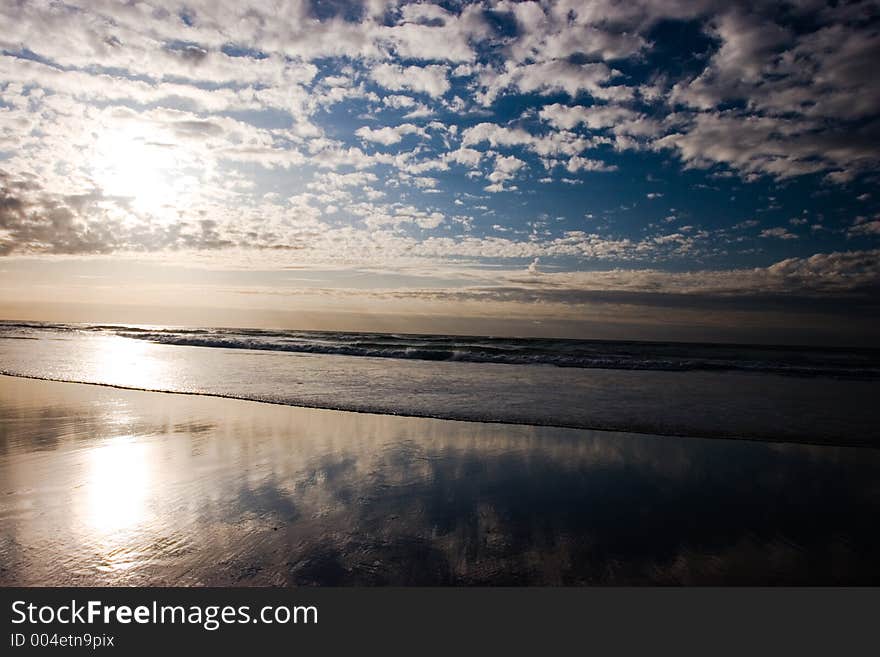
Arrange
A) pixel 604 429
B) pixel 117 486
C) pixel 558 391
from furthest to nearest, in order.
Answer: pixel 558 391, pixel 604 429, pixel 117 486

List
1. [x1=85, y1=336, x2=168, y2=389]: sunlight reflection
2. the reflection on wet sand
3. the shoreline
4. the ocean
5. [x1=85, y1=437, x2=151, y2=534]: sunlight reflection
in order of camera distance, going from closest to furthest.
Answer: the reflection on wet sand → [x1=85, y1=437, x2=151, y2=534]: sunlight reflection → the shoreline → the ocean → [x1=85, y1=336, x2=168, y2=389]: sunlight reflection

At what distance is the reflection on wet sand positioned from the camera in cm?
381

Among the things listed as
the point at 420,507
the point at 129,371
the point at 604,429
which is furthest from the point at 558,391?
the point at 129,371

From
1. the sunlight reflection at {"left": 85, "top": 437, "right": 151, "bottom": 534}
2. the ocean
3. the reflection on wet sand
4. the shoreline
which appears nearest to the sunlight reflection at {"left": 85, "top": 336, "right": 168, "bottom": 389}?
the ocean

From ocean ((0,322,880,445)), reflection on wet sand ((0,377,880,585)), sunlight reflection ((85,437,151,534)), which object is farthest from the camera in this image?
ocean ((0,322,880,445))

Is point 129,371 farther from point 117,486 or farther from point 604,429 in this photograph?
point 604,429

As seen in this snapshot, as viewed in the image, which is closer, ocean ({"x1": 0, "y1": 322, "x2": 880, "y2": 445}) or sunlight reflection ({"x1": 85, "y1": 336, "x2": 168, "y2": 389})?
ocean ({"x1": 0, "y1": 322, "x2": 880, "y2": 445})

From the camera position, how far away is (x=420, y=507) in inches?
199

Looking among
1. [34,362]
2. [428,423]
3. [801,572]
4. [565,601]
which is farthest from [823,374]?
[34,362]

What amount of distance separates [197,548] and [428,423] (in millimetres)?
5721

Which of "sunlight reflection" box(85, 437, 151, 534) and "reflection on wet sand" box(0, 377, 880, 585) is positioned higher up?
"sunlight reflection" box(85, 437, 151, 534)

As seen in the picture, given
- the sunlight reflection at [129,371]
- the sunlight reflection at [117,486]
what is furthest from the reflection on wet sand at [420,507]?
the sunlight reflection at [129,371]

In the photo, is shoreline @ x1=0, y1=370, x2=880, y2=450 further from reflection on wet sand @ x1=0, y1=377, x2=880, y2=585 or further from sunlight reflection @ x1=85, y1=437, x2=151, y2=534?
sunlight reflection @ x1=85, y1=437, x2=151, y2=534

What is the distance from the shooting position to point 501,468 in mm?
6520
